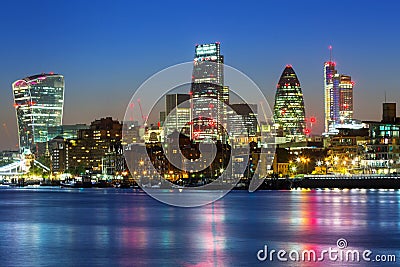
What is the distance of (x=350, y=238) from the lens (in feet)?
139

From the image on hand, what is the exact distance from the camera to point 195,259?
111 ft

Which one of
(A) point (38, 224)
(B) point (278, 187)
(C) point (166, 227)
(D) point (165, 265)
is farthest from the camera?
(B) point (278, 187)

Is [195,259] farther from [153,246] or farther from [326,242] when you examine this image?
[326,242]

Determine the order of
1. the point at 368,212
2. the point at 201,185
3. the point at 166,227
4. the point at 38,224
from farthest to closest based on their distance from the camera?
the point at 201,185 → the point at 368,212 → the point at 38,224 → the point at 166,227

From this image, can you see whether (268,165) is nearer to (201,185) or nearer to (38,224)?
(201,185)

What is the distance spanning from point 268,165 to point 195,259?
159 metres

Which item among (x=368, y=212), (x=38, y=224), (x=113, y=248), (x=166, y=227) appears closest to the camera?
(x=113, y=248)

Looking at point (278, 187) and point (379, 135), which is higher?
point (379, 135)

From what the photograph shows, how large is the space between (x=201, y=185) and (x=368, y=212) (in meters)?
110

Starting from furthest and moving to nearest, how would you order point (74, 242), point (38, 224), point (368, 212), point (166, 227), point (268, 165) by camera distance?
point (268, 165)
point (368, 212)
point (38, 224)
point (166, 227)
point (74, 242)

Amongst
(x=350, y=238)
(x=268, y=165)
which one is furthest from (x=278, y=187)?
(x=350, y=238)

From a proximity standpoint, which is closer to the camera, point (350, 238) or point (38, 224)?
point (350, 238)

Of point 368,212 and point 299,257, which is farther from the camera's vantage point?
point 368,212

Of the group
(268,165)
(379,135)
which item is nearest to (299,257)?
(379,135)
